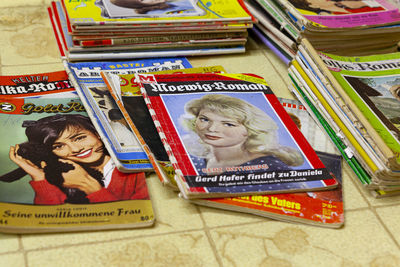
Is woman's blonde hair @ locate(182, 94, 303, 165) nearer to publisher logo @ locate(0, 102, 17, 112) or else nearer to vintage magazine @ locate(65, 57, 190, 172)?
vintage magazine @ locate(65, 57, 190, 172)

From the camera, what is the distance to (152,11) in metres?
0.97

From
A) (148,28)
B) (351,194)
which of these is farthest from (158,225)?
(148,28)

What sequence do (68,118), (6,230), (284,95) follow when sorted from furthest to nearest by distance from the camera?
(284,95)
(68,118)
(6,230)

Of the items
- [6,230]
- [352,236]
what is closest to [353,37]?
[352,236]

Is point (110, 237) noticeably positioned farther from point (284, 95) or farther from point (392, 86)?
point (392, 86)

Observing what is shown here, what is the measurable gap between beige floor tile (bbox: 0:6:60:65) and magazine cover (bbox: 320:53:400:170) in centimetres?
57

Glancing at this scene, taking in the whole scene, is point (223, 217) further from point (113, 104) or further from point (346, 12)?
point (346, 12)

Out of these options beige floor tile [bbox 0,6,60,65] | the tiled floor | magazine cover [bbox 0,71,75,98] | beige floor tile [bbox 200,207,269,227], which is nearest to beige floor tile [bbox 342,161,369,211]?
the tiled floor

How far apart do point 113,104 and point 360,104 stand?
1.39ft

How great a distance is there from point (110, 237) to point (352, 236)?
341 mm

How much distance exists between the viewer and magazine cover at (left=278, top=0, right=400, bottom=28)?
3.06 ft

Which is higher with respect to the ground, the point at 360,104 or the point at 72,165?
the point at 360,104

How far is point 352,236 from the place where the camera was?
2.18 feet

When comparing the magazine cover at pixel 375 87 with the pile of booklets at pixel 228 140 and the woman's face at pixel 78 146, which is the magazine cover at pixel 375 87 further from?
the woman's face at pixel 78 146
